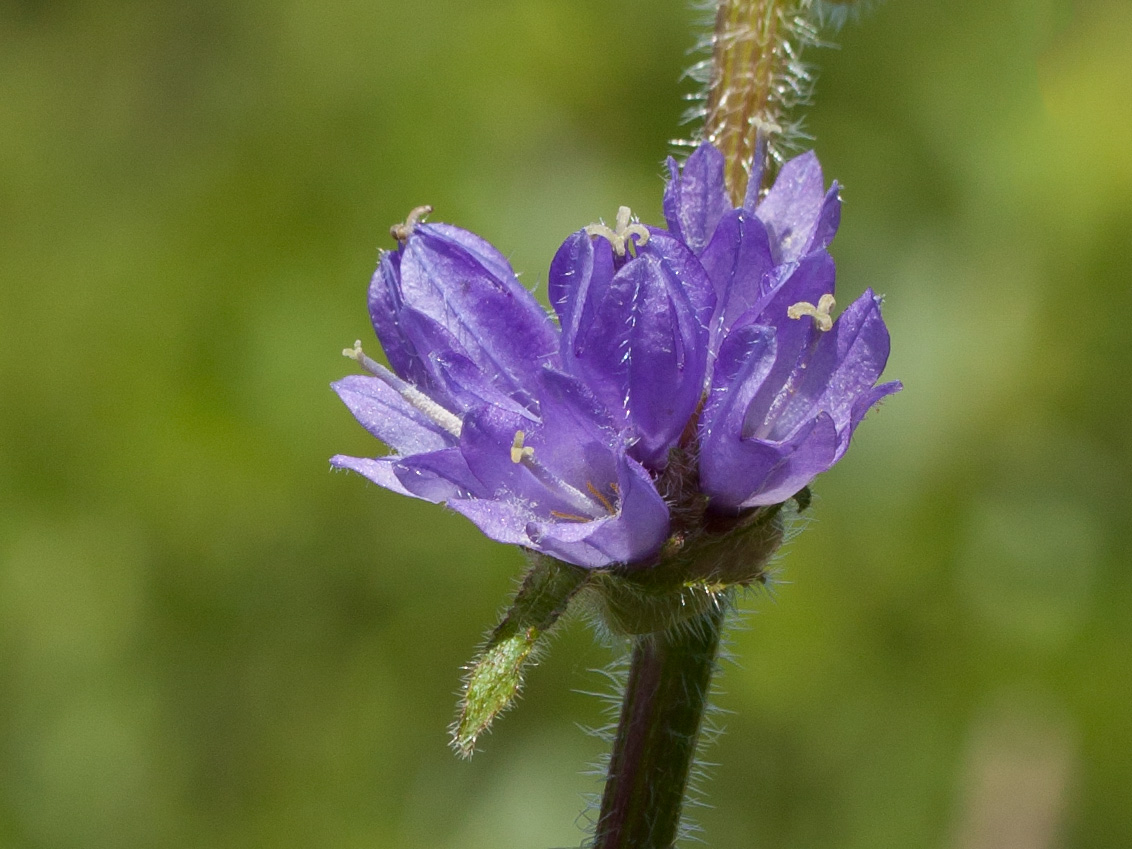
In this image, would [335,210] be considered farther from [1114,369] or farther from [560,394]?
[560,394]

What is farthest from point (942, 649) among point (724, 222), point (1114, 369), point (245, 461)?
point (724, 222)

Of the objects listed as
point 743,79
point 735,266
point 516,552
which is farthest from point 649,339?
point 516,552

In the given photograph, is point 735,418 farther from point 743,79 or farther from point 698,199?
point 743,79

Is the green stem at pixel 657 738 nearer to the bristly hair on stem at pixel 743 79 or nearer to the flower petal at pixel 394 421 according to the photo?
the flower petal at pixel 394 421

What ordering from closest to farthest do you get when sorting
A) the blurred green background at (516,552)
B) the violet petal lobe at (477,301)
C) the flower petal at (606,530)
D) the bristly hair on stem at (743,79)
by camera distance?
the flower petal at (606,530) → the violet petal lobe at (477,301) → the bristly hair on stem at (743,79) → the blurred green background at (516,552)

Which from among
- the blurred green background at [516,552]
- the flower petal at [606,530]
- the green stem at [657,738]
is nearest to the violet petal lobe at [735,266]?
the flower petal at [606,530]

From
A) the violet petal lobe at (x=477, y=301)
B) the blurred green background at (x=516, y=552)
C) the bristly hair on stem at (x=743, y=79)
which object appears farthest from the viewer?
the blurred green background at (x=516, y=552)

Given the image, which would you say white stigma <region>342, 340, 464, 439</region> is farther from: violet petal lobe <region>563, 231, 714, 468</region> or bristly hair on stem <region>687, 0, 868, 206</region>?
bristly hair on stem <region>687, 0, 868, 206</region>
